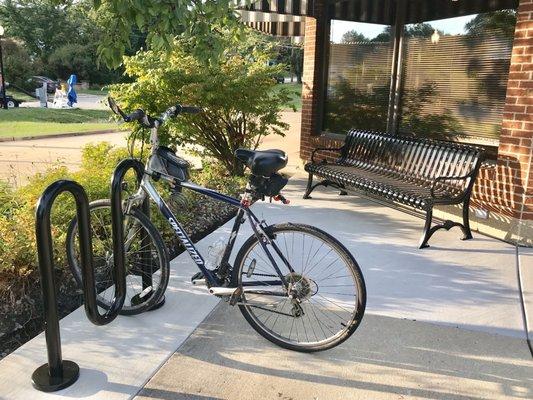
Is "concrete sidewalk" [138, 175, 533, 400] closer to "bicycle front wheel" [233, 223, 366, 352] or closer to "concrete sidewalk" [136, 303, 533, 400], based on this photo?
"concrete sidewalk" [136, 303, 533, 400]

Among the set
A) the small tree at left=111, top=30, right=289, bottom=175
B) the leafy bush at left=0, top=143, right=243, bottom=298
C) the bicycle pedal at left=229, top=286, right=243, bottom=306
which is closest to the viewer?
the bicycle pedal at left=229, top=286, right=243, bottom=306

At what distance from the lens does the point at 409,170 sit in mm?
5918

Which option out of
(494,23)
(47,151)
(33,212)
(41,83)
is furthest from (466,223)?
(41,83)

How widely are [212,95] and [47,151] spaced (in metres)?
6.56

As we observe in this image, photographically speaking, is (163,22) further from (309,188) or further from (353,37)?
(353,37)

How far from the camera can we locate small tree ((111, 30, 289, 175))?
6.81 metres

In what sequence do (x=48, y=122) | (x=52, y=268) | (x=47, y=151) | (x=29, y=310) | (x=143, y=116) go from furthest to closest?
1. (x=48, y=122)
2. (x=47, y=151)
3. (x=29, y=310)
4. (x=143, y=116)
5. (x=52, y=268)

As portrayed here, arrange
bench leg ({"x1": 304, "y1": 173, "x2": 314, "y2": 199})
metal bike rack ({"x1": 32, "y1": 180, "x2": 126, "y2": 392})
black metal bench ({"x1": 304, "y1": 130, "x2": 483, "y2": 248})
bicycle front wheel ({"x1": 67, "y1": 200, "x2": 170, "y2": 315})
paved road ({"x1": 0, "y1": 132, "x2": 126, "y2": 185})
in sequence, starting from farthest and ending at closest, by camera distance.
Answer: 1. paved road ({"x1": 0, "y1": 132, "x2": 126, "y2": 185})
2. bench leg ({"x1": 304, "y1": 173, "x2": 314, "y2": 199})
3. black metal bench ({"x1": 304, "y1": 130, "x2": 483, "y2": 248})
4. bicycle front wheel ({"x1": 67, "y1": 200, "x2": 170, "y2": 315})
5. metal bike rack ({"x1": 32, "y1": 180, "x2": 126, "y2": 392})

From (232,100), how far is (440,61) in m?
2.74

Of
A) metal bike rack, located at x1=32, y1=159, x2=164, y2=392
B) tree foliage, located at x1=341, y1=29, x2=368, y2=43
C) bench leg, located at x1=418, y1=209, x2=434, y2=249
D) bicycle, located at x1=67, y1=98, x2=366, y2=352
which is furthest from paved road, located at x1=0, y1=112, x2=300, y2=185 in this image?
metal bike rack, located at x1=32, y1=159, x2=164, y2=392

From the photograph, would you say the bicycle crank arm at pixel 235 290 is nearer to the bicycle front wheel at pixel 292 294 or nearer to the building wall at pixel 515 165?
the bicycle front wheel at pixel 292 294

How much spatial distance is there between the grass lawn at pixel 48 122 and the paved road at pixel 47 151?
91 centimetres

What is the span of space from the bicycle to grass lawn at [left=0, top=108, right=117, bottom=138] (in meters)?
11.9

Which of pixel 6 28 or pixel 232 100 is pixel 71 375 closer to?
pixel 232 100
